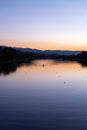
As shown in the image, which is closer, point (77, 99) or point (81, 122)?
point (81, 122)

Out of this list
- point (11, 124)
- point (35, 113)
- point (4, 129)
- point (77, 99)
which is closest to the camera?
point (4, 129)

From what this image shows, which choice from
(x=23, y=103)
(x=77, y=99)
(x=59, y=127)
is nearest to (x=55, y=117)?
(x=59, y=127)

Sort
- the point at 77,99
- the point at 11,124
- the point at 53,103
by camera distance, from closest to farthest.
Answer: the point at 11,124
the point at 53,103
the point at 77,99

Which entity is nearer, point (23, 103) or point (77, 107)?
point (77, 107)

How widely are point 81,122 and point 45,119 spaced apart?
→ 117 centimetres

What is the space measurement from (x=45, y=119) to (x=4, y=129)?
1.70m

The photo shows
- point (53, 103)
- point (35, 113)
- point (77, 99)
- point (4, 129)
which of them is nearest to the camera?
point (4, 129)

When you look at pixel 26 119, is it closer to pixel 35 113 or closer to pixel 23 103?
pixel 35 113

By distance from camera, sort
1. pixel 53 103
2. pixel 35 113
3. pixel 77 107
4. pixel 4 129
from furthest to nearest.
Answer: pixel 53 103
pixel 77 107
pixel 35 113
pixel 4 129

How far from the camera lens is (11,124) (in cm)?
868

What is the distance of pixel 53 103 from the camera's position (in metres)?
12.0

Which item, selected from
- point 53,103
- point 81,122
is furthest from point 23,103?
point 81,122

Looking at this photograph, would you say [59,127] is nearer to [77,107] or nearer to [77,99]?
[77,107]

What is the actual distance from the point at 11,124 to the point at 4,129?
65cm
